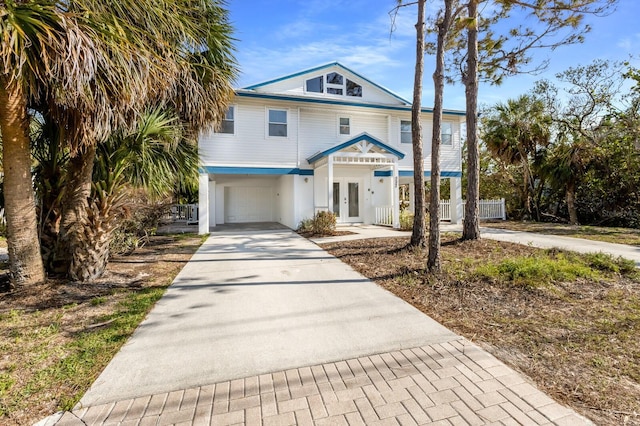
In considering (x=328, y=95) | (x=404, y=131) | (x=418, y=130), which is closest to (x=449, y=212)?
(x=404, y=131)

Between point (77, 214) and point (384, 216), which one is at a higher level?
point (77, 214)

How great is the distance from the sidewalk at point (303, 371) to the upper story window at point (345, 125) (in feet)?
36.9

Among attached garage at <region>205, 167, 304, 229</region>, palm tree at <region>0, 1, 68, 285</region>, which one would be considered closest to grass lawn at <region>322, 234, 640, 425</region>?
palm tree at <region>0, 1, 68, 285</region>

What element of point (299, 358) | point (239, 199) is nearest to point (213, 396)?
point (299, 358)

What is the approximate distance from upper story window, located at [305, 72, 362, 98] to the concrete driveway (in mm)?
Answer: 11261

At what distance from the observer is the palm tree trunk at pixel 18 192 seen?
14.4 feet

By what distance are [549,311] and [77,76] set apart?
6754 millimetres

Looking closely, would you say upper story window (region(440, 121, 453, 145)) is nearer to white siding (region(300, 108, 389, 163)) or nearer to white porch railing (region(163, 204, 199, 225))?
white siding (region(300, 108, 389, 163))

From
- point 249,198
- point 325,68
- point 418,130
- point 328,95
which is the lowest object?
point 249,198

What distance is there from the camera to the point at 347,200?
52.0 feet

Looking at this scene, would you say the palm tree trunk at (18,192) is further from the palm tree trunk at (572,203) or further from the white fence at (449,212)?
the palm tree trunk at (572,203)

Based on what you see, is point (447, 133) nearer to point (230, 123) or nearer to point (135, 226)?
point (230, 123)

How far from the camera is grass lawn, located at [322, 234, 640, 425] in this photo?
2.51 meters

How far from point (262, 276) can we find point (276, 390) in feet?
12.1
